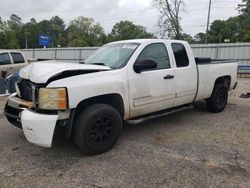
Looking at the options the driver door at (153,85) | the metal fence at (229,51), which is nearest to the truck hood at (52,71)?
the driver door at (153,85)


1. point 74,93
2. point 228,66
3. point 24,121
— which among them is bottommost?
point 24,121

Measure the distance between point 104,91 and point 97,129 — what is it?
58cm

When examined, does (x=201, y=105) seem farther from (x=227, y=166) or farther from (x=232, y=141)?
(x=227, y=166)

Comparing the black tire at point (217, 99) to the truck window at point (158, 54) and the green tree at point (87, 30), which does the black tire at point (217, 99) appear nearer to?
the truck window at point (158, 54)

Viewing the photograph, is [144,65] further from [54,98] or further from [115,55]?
[54,98]

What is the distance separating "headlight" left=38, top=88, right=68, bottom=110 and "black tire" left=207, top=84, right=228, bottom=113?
401 cm

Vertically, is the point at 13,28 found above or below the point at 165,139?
above

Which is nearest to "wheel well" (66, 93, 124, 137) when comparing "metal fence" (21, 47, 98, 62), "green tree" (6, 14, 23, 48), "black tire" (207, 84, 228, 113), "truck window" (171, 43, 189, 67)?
"truck window" (171, 43, 189, 67)

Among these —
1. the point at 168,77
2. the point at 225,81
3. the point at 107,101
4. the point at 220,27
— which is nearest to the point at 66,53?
the point at 225,81

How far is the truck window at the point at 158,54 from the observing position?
14.7ft

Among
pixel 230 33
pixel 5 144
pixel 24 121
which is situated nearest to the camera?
pixel 24 121

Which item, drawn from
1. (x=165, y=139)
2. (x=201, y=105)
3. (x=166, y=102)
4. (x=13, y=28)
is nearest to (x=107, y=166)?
(x=165, y=139)

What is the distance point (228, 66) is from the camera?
6324 mm

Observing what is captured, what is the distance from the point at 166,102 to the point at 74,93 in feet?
6.54
